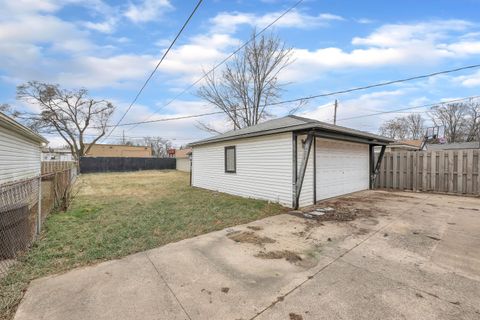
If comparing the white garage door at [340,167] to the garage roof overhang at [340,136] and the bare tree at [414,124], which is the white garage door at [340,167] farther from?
the bare tree at [414,124]

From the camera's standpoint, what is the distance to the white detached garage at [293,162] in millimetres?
6938

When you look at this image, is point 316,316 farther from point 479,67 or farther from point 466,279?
point 479,67

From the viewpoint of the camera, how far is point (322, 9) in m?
6.53

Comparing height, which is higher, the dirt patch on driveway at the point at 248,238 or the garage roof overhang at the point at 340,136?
the garage roof overhang at the point at 340,136

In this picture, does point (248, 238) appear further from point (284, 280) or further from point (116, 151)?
point (116, 151)

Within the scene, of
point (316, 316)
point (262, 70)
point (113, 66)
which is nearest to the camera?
point (316, 316)

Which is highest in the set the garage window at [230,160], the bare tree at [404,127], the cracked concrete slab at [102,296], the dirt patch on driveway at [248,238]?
the bare tree at [404,127]

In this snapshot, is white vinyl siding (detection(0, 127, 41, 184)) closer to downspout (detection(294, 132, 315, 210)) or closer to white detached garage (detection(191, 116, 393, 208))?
white detached garage (detection(191, 116, 393, 208))

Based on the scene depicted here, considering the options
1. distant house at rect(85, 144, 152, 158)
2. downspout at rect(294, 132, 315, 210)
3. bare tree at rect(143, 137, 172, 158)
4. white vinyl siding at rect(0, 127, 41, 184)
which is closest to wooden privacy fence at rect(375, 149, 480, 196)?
downspout at rect(294, 132, 315, 210)

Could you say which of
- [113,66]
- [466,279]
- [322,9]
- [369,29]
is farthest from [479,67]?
[113,66]

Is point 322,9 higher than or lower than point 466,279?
higher

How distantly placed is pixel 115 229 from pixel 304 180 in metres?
5.02

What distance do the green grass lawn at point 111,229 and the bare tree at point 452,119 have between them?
134ft

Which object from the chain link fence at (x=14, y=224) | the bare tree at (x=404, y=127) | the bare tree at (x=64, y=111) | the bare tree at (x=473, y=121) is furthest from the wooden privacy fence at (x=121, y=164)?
the bare tree at (x=473, y=121)
